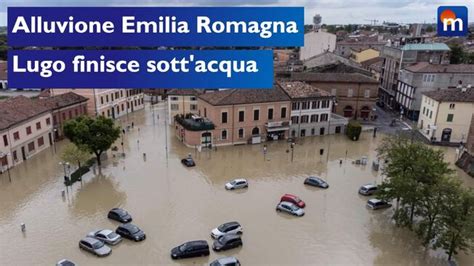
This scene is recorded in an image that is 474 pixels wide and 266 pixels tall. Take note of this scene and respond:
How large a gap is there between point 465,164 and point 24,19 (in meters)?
42.0

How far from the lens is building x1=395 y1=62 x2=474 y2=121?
5384 centimetres

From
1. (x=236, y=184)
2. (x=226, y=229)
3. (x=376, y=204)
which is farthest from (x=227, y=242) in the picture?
(x=376, y=204)

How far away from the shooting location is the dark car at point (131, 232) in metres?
24.6

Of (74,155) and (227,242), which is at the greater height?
(74,155)

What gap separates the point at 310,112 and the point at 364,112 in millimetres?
12761

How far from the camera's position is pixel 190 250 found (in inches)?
906

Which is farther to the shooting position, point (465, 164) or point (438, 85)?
point (438, 85)

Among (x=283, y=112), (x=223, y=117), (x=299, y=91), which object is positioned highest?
(x=299, y=91)

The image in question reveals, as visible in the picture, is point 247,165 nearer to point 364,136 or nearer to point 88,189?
point 88,189

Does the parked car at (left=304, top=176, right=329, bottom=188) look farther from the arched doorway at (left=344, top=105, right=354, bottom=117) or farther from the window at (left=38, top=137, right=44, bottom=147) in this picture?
the window at (left=38, top=137, right=44, bottom=147)

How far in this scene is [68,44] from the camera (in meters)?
23.4

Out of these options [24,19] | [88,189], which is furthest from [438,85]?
[24,19]

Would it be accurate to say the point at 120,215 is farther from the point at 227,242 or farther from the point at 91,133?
the point at 91,133

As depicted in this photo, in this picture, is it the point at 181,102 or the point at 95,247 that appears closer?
the point at 95,247
